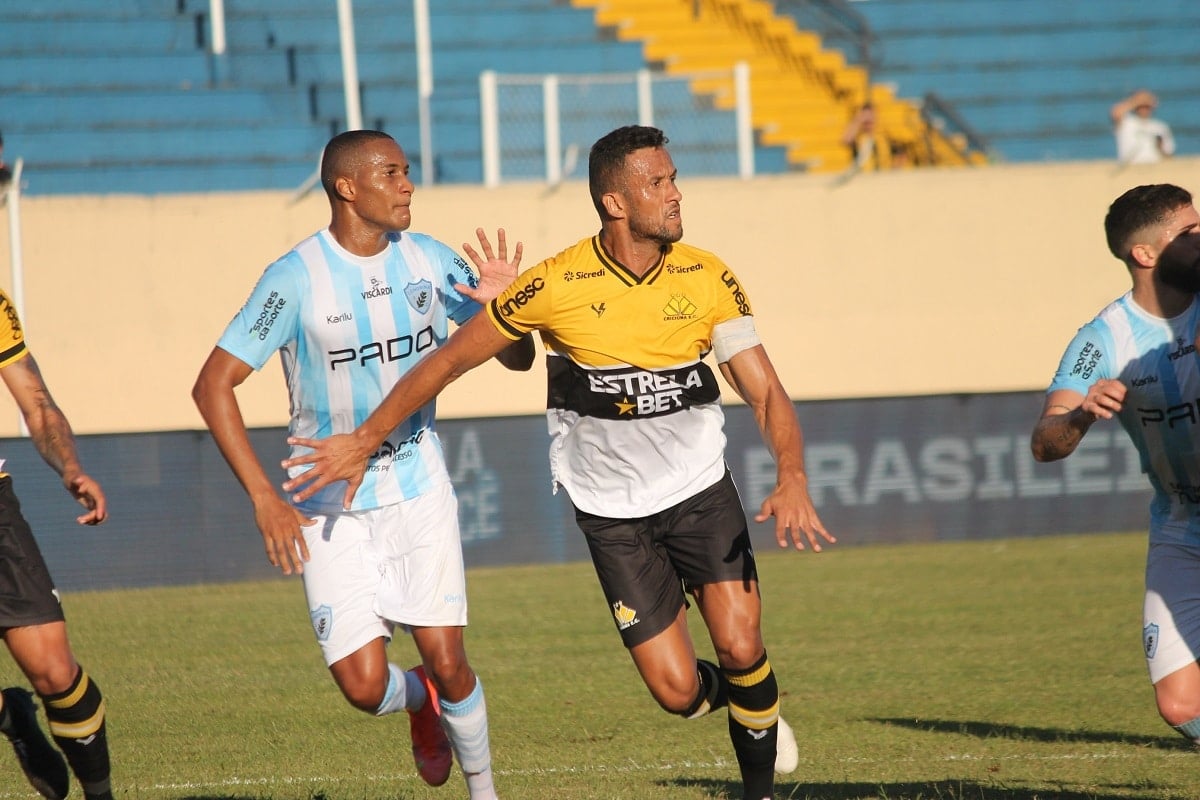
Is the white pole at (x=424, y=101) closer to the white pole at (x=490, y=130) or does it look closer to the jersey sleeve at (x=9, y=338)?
the white pole at (x=490, y=130)

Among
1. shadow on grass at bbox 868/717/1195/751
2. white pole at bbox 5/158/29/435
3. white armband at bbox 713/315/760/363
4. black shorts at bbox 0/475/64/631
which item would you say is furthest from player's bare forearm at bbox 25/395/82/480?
white pole at bbox 5/158/29/435

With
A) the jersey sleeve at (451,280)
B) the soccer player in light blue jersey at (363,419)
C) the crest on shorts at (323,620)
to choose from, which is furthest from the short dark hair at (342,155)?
the crest on shorts at (323,620)

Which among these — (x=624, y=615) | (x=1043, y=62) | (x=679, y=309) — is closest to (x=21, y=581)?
(x=624, y=615)

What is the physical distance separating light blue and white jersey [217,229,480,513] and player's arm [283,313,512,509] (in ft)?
0.82

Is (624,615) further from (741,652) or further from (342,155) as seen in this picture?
(342,155)

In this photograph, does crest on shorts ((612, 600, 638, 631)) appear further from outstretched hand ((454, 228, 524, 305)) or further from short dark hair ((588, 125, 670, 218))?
short dark hair ((588, 125, 670, 218))

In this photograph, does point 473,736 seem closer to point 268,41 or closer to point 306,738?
point 306,738

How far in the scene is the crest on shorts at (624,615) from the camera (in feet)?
19.1

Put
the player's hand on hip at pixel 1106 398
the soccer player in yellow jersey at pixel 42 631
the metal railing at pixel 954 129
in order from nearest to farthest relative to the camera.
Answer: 1. the player's hand on hip at pixel 1106 398
2. the soccer player in yellow jersey at pixel 42 631
3. the metal railing at pixel 954 129

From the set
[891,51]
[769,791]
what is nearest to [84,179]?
[891,51]

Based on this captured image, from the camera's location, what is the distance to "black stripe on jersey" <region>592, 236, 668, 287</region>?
18.6 ft

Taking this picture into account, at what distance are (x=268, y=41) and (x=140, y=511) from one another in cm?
747

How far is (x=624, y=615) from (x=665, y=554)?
270 millimetres

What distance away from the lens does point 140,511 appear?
1305 cm
